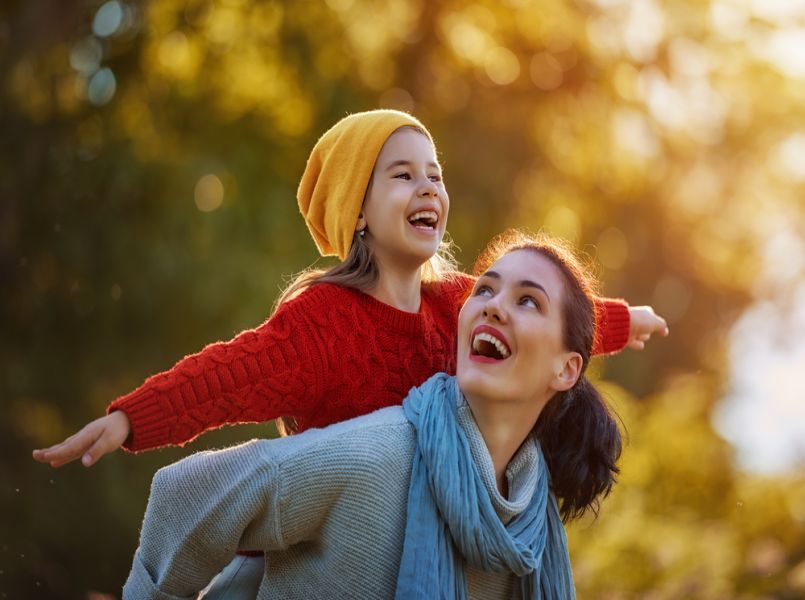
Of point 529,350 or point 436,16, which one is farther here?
point 436,16

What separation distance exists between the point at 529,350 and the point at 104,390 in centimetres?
675

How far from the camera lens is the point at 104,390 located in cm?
891

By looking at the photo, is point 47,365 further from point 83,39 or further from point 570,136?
point 570,136

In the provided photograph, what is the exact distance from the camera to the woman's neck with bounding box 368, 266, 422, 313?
10.7 ft

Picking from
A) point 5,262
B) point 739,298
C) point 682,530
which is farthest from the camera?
point 739,298

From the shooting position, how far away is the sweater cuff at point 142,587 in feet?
8.89

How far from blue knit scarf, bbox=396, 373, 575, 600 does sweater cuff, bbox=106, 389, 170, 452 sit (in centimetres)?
65

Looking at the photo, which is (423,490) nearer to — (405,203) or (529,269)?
(529,269)

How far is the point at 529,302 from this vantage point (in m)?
2.88

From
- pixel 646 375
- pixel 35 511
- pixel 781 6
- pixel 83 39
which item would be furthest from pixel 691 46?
pixel 35 511

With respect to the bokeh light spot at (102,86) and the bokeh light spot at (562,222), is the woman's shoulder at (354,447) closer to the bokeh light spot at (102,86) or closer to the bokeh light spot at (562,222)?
the bokeh light spot at (102,86)

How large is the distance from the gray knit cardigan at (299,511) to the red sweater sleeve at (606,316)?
2.73 ft

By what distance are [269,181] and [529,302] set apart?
22.4 feet

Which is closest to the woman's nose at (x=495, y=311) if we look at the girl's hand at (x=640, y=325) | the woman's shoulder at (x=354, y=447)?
the woman's shoulder at (x=354, y=447)
